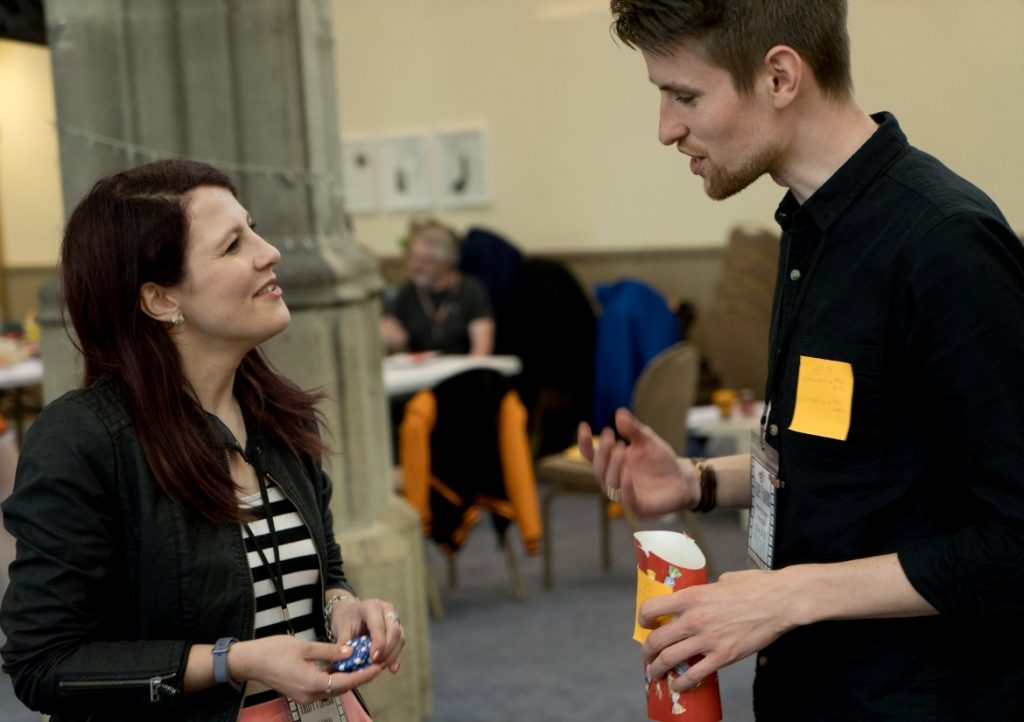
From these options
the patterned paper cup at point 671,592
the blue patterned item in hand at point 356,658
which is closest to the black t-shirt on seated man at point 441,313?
the blue patterned item in hand at point 356,658

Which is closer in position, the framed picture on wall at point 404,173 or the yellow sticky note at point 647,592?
the yellow sticky note at point 647,592

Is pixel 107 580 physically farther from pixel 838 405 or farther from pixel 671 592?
pixel 838 405

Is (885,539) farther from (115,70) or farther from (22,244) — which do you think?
(22,244)

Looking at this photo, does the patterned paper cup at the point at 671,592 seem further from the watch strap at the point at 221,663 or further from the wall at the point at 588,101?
the wall at the point at 588,101

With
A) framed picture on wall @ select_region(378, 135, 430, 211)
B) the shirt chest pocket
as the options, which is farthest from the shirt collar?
framed picture on wall @ select_region(378, 135, 430, 211)

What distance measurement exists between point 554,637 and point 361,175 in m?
5.09

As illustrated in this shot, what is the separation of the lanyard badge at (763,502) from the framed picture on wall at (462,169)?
6971 millimetres

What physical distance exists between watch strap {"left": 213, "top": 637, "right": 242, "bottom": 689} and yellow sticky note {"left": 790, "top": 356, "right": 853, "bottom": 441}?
30.3 inches

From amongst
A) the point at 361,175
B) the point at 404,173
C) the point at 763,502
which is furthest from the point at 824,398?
the point at 361,175

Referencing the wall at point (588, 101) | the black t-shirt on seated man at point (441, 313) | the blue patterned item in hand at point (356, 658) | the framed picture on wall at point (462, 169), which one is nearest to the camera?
the blue patterned item in hand at point (356, 658)

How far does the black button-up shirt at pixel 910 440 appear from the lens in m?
1.27

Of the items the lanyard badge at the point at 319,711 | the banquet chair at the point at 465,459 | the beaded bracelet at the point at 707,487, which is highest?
the beaded bracelet at the point at 707,487

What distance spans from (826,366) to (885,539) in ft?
0.68

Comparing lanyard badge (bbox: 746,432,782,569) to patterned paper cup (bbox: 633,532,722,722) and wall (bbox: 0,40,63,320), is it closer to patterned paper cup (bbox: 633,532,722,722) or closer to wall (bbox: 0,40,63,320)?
patterned paper cup (bbox: 633,532,722,722)
